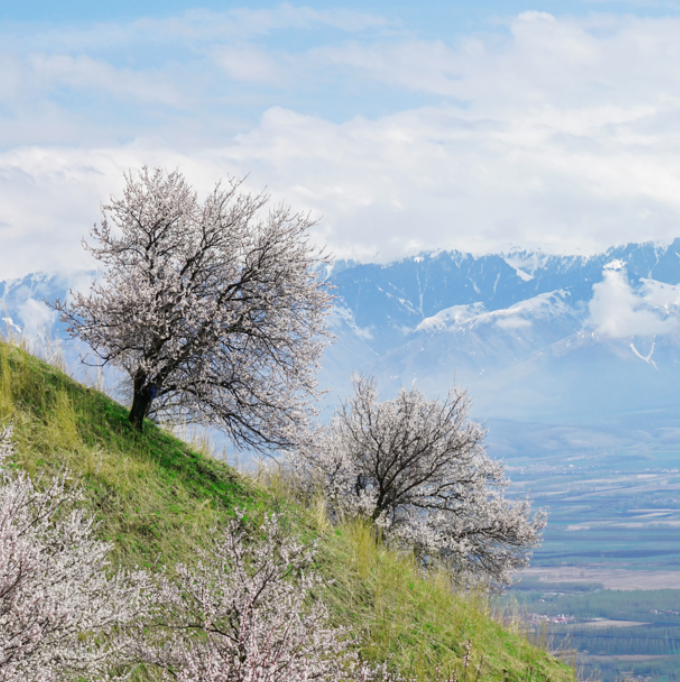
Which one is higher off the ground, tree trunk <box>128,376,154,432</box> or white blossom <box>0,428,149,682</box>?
tree trunk <box>128,376,154,432</box>

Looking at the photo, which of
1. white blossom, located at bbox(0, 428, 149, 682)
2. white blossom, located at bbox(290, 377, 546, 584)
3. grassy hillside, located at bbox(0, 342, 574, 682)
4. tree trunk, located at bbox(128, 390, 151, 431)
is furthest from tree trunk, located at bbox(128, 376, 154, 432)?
white blossom, located at bbox(290, 377, 546, 584)

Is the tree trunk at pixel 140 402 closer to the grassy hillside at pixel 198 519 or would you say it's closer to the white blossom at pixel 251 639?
the grassy hillside at pixel 198 519

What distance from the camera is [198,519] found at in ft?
36.4

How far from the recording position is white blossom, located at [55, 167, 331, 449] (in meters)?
12.7

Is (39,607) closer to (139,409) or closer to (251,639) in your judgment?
(251,639)

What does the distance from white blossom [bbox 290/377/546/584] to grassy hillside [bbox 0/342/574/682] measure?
224 inches

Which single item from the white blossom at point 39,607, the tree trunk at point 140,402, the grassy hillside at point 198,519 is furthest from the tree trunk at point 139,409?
the white blossom at point 39,607

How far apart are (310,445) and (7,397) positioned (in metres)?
5.96

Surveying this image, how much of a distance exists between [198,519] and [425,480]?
11.3 meters

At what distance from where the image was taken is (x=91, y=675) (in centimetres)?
694

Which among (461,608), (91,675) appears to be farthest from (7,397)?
(461,608)

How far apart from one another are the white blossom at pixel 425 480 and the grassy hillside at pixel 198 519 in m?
5.70

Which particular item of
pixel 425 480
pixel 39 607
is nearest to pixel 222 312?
pixel 39 607

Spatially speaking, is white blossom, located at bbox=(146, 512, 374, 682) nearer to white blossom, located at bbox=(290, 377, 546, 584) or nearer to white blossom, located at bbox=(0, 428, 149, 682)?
white blossom, located at bbox=(0, 428, 149, 682)
